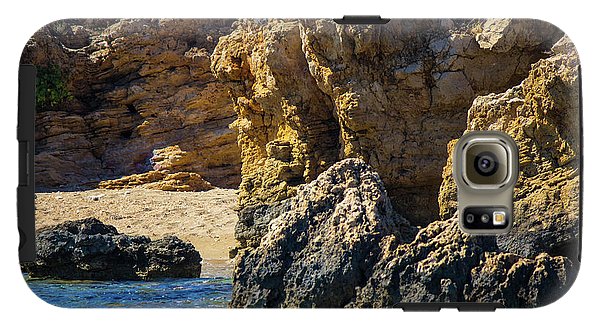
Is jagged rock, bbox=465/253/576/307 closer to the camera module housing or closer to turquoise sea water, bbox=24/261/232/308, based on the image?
the camera module housing

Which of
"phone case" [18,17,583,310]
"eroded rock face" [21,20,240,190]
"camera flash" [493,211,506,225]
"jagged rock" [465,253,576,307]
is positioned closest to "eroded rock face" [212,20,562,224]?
"phone case" [18,17,583,310]

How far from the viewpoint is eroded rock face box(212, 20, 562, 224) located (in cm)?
973

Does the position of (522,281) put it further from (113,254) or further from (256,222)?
(113,254)

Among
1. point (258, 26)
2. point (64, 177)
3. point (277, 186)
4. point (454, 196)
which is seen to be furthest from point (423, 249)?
point (64, 177)

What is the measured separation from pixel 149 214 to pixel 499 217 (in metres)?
2.35

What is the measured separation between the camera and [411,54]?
974 centimetres

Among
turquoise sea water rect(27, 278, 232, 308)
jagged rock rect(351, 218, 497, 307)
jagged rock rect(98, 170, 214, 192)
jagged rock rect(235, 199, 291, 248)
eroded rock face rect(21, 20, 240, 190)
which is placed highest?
eroded rock face rect(21, 20, 240, 190)

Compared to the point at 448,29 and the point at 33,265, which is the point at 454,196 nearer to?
the point at 448,29

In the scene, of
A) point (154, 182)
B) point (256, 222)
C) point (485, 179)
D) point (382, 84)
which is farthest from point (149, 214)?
point (485, 179)

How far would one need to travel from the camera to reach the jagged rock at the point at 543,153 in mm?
9625

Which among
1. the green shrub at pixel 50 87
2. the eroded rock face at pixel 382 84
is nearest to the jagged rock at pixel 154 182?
the eroded rock face at pixel 382 84

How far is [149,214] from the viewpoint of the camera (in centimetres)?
1001

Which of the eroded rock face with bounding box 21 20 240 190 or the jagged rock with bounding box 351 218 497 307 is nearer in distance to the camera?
the jagged rock with bounding box 351 218 497 307

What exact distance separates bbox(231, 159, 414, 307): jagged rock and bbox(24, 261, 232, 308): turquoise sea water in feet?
0.40
